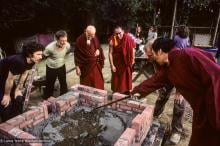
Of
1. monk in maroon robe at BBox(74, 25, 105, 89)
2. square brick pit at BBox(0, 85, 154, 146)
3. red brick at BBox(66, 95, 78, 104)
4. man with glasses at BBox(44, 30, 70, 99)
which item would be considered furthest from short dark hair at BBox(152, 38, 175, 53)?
man with glasses at BBox(44, 30, 70, 99)

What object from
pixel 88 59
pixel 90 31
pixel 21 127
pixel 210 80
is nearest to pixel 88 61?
pixel 88 59

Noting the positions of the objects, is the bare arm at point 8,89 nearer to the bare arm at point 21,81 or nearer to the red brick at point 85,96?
the bare arm at point 21,81

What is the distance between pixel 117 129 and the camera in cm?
327

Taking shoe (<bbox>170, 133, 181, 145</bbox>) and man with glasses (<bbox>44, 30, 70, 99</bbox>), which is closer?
shoe (<bbox>170, 133, 181, 145</bbox>)

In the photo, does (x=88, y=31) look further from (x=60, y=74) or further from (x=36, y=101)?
(x=36, y=101)

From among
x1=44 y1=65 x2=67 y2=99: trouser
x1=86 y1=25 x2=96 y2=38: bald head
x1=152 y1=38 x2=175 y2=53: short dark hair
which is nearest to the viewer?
x1=152 y1=38 x2=175 y2=53: short dark hair

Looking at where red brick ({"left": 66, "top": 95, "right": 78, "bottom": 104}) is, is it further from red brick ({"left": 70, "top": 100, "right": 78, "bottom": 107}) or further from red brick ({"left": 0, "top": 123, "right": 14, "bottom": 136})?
red brick ({"left": 0, "top": 123, "right": 14, "bottom": 136})

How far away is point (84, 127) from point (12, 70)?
124 centimetres

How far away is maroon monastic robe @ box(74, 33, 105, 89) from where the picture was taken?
513 centimetres

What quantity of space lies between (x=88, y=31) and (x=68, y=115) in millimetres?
2033

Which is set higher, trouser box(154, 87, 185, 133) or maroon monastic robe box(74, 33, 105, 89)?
maroon monastic robe box(74, 33, 105, 89)

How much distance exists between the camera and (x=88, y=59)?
5152mm

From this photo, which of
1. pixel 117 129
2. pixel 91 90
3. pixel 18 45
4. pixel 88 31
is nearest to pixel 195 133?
pixel 117 129

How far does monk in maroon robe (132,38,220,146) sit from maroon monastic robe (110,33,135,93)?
2578mm
